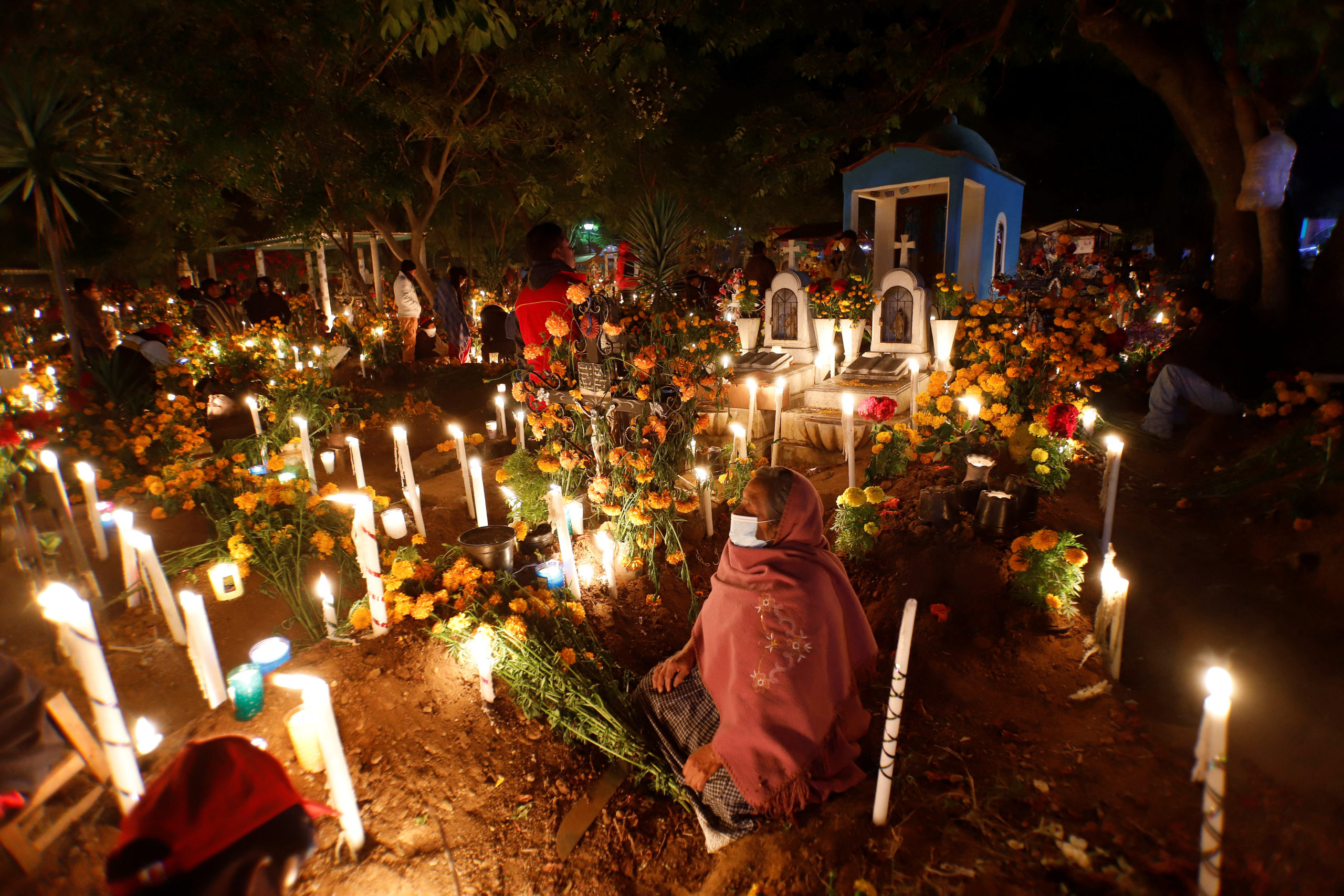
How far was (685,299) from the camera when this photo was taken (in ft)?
17.0

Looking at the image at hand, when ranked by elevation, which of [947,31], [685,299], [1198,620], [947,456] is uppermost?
[947,31]

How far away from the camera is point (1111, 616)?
3.60 metres

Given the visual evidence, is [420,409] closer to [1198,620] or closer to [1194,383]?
[1198,620]

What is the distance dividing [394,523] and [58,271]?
13.7 ft

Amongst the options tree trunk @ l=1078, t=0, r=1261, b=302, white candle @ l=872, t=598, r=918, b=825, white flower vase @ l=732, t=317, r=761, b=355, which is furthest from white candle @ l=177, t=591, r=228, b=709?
tree trunk @ l=1078, t=0, r=1261, b=302

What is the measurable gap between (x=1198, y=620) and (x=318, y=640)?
17.3 ft

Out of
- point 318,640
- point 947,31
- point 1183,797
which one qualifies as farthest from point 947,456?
point 947,31

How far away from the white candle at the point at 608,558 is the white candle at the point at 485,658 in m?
1.15

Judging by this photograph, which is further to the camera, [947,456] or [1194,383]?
[1194,383]

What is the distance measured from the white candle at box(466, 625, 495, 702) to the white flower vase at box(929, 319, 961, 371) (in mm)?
6207

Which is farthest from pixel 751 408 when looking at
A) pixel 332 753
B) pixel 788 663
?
pixel 332 753

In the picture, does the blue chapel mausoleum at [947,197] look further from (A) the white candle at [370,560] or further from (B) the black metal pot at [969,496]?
(A) the white candle at [370,560]

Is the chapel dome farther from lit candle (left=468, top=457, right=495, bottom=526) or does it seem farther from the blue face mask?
the blue face mask

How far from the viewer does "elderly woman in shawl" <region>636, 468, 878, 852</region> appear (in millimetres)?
2605
